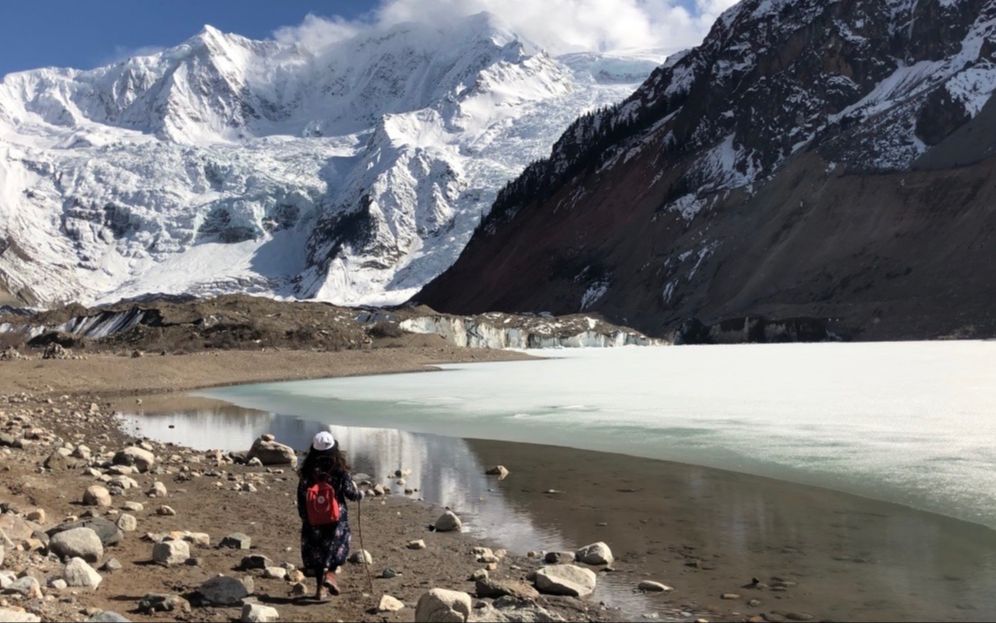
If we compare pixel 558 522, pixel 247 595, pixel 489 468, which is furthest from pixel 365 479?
pixel 247 595

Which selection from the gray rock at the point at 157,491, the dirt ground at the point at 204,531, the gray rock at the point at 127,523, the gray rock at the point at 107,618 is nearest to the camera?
the gray rock at the point at 107,618

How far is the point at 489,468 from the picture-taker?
16.5 metres

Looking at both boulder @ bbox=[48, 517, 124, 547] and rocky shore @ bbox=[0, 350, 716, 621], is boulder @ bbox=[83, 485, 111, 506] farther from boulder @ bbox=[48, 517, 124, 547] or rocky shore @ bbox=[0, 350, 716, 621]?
boulder @ bbox=[48, 517, 124, 547]

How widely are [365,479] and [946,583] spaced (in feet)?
30.4

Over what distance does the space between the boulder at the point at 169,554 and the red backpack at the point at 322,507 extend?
5.31 feet

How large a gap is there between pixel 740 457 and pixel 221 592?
11299mm

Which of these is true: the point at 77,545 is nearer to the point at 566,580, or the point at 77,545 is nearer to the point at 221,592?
the point at 221,592

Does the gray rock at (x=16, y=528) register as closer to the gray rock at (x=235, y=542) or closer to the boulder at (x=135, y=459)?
the gray rock at (x=235, y=542)

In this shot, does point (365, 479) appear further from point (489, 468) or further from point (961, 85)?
point (961, 85)

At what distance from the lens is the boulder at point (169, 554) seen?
9.07 meters

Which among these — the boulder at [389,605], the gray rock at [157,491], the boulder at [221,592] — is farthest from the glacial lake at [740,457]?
the gray rock at [157,491]

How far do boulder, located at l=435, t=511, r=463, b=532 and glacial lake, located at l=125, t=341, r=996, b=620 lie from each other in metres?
0.44

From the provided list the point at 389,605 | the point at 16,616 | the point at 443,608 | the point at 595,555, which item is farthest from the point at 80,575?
the point at 595,555

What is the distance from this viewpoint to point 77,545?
887 centimetres
